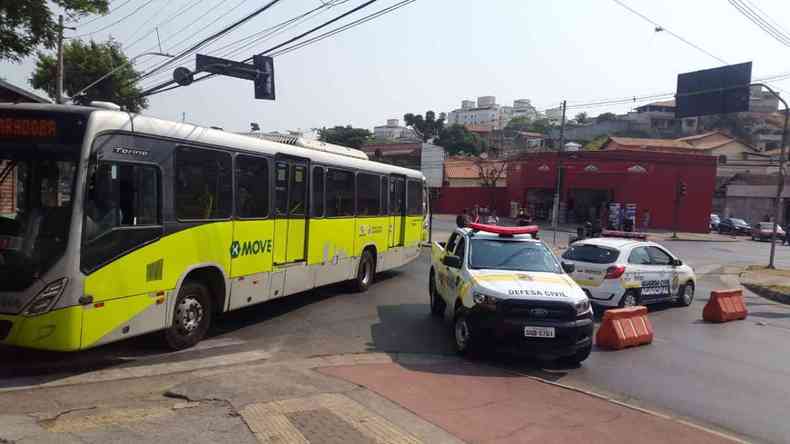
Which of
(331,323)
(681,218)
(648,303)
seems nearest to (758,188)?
(681,218)

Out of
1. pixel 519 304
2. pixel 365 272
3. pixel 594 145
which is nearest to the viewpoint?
pixel 519 304

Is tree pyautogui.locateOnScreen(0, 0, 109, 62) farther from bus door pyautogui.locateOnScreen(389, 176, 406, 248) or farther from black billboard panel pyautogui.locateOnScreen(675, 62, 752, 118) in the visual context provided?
black billboard panel pyautogui.locateOnScreen(675, 62, 752, 118)

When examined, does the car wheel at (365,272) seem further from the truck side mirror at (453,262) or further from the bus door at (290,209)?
the truck side mirror at (453,262)

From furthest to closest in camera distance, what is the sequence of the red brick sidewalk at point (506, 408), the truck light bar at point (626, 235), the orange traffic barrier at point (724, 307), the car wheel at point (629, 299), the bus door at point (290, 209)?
1. the truck light bar at point (626, 235)
2. the orange traffic barrier at point (724, 307)
3. the car wheel at point (629, 299)
4. the bus door at point (290, 209)
5. the red brick sidewalk at point (506, 408)

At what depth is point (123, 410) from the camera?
580 centimetres

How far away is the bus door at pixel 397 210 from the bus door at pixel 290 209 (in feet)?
15.1

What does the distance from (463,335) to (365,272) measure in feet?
19.4

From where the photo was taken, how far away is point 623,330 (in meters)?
10.1

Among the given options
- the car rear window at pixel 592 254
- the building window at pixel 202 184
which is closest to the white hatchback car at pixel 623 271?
the car rear window at pixel 592 254

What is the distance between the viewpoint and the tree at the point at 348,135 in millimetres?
96794

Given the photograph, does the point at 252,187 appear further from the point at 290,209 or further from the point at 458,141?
the point at 458,141

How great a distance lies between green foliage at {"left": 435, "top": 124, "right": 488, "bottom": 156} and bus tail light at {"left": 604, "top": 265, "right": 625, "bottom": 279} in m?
86.9

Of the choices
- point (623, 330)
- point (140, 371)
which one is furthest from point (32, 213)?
point (623, 330)

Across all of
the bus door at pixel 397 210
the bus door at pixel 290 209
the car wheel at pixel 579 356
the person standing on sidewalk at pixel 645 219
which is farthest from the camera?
the person standing on sidewalk at pixel 645 219
